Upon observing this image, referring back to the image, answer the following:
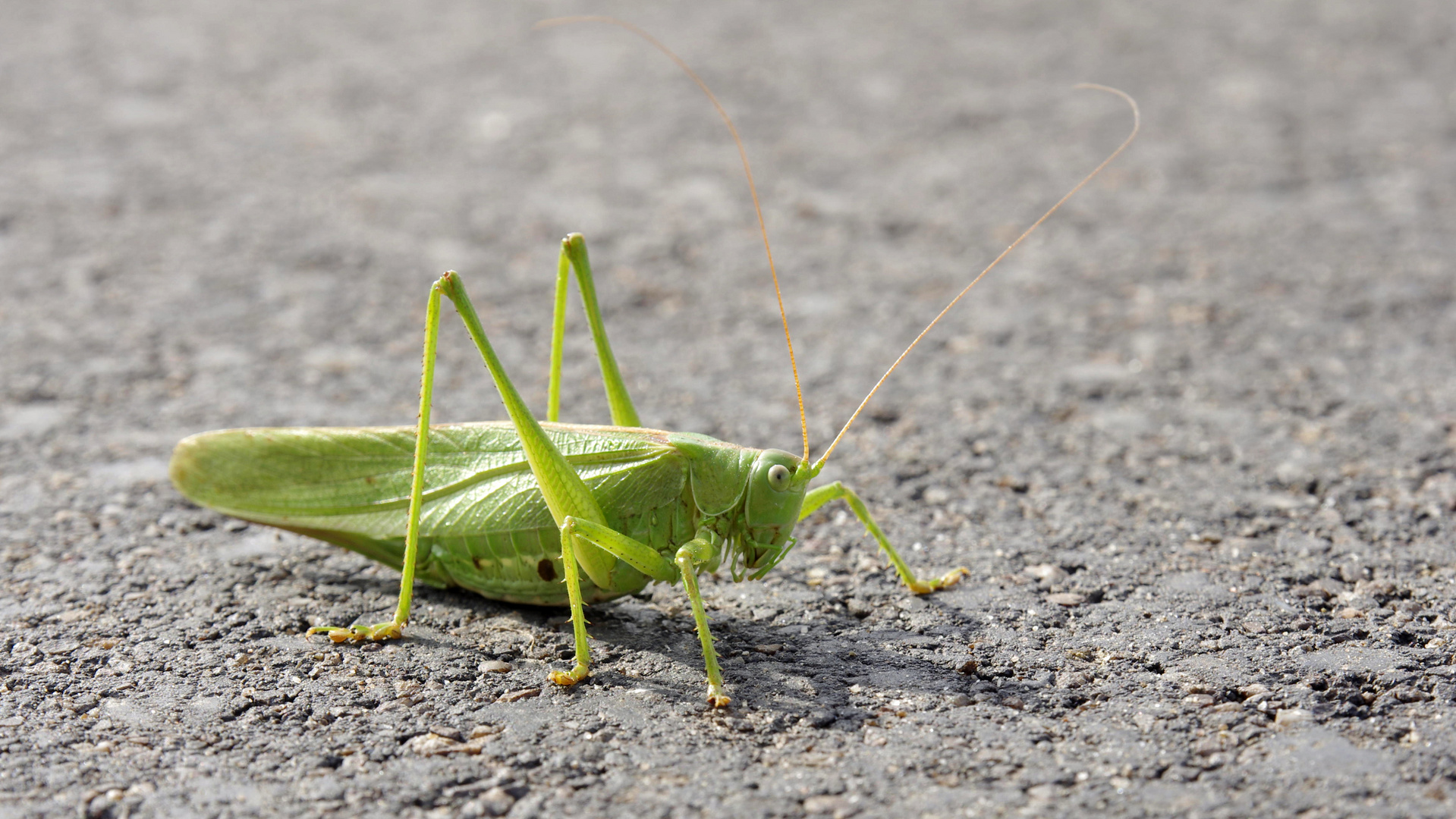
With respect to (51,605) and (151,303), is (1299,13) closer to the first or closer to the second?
(151,303)

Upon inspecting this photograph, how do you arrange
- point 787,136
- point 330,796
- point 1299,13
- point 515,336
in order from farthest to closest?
point 1299,13
point 787,136
point 515,336
point 330,796

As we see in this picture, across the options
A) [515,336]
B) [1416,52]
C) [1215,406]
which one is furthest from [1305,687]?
[1416,52]

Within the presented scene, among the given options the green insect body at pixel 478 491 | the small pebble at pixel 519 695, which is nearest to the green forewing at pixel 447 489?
the green insect body at pixel 478 491

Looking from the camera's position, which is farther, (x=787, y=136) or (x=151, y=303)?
(x=787, y=136)

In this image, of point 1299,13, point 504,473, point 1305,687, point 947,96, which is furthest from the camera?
point 1299,13

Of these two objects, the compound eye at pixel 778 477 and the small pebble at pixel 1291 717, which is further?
the compound eye at pixel 778 477

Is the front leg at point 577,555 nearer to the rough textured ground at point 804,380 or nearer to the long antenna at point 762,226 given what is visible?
the rough textured ground at point 804,380

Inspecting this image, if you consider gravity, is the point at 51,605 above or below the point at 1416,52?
below
